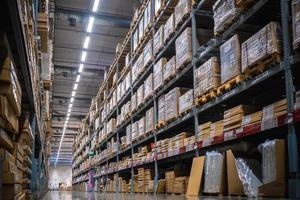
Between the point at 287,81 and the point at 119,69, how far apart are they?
1040cm

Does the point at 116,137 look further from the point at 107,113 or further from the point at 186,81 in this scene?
the point at 186,81

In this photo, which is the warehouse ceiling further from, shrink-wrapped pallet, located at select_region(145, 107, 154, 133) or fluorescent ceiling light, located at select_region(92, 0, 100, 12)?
shrink-wrapped pallet, located at select_region(145, 107, 154, 133)

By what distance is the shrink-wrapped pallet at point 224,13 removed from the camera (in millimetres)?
4973

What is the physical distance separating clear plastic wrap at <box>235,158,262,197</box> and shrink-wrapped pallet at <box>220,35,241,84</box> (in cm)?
111

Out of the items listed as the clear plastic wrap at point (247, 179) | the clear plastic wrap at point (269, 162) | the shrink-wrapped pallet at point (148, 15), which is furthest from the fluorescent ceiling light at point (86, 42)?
the clear plastic wrap at point (269, 162)

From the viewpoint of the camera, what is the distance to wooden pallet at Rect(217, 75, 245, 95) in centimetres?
476

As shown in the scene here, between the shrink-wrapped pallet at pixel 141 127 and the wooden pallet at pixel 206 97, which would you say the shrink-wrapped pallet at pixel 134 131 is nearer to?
the shrink-wrapped pallet at pixel 141 127

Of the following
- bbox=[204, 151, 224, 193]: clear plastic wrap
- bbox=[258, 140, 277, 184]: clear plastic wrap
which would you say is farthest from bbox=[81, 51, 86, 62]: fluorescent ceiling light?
bbox=[258, 140, 277, 184]: clear plastic wrap

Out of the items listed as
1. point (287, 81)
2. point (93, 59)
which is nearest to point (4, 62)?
point (287, 81)

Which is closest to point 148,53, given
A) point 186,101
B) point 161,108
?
point 161,108

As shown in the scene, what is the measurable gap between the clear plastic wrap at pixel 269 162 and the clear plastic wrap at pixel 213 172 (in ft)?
3.08

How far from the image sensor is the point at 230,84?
4.98 m

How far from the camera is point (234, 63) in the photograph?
16.2 feet

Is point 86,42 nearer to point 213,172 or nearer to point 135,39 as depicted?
point 135,39
